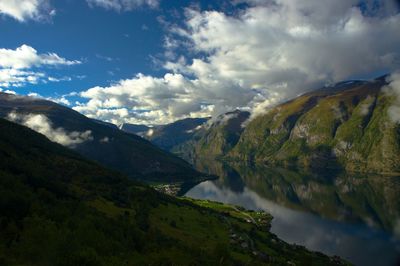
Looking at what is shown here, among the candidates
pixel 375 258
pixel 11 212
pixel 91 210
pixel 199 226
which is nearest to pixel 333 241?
pixel 375 258

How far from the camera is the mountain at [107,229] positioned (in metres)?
69.9

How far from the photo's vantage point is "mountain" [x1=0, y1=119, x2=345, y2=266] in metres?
69.9

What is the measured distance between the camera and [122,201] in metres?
174

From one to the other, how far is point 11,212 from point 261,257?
7615 cm

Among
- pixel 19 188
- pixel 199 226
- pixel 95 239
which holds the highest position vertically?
pixel 19 188

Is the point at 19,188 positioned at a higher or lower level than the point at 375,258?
higher

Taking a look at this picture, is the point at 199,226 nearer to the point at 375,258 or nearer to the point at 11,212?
the point at 375,258

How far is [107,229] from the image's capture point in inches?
4284

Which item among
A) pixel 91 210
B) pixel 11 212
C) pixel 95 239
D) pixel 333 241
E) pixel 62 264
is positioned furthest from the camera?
pixel 333 241

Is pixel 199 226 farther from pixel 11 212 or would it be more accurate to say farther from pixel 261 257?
pixel 11 212

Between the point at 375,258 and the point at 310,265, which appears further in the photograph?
the point at 375,258

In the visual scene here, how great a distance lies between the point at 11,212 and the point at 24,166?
68222mm

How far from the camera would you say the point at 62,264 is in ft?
192

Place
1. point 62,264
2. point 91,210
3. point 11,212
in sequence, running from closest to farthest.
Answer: point 62,264 < point 11,212 < point 91,210
